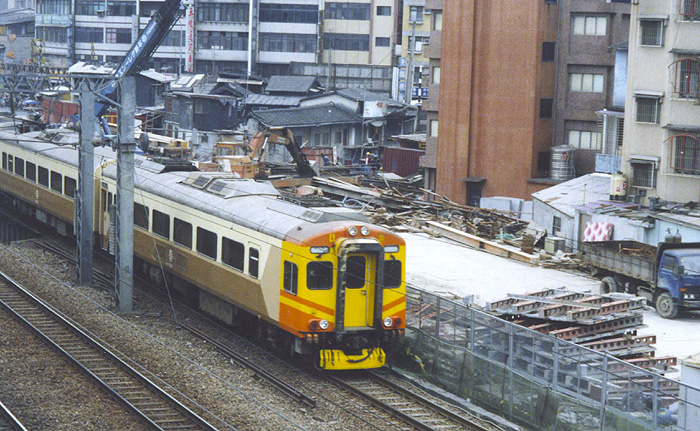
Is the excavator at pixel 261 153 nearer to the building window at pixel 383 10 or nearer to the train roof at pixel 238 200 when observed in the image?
the train roof at pixel 238 200

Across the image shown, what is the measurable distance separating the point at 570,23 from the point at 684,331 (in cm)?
2279

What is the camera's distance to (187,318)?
2306 cm

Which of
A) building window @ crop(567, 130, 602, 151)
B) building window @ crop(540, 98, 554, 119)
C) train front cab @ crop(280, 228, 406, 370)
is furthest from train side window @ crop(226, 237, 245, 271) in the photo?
building window @ crop(567, 130, 602, 151)

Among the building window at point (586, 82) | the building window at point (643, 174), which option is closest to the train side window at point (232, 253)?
the building window at point (643, 174)

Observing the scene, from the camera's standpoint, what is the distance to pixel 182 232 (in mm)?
22766

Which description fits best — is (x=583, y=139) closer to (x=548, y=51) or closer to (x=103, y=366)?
(x=548, y=51)

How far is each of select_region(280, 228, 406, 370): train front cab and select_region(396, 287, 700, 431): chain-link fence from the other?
851mm

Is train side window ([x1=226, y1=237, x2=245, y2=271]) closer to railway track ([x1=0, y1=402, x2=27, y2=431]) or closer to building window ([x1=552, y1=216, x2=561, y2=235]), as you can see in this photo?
railway track ([x1=0, y1=402, x2=27, y2=431])

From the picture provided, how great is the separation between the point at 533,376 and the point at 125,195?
11071 millimetres

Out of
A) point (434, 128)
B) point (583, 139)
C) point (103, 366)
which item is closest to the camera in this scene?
point (103, 366)

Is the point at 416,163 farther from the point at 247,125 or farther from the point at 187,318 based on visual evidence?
the point at 187,318

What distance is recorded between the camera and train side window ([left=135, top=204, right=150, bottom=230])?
25047 mm

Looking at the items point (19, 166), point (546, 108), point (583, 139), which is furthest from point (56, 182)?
point (583, 139)

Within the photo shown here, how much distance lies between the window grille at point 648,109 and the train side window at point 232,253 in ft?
63.5
